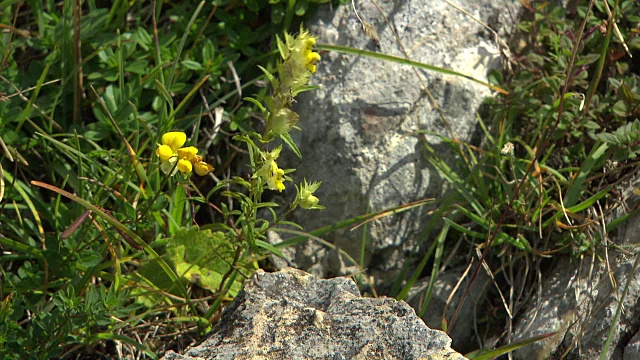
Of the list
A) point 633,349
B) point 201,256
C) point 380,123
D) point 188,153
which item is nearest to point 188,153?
point 188,153

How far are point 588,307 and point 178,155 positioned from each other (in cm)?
168

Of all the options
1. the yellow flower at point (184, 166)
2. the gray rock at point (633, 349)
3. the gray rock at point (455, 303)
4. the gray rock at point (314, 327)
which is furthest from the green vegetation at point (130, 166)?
the gray rock at point (633, 349)

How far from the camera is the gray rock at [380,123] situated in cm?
315

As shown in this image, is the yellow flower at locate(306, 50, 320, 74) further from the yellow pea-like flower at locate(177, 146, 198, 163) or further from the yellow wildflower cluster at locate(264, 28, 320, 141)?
the yellow pea-like flower at locate(177, 146, 198, 163)

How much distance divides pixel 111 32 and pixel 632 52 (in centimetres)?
241

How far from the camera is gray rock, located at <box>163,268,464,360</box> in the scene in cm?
219

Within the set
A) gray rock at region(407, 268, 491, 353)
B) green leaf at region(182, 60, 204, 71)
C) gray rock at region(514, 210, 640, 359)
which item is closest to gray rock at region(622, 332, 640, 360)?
gray rock at region(514, 210, 640, 359)

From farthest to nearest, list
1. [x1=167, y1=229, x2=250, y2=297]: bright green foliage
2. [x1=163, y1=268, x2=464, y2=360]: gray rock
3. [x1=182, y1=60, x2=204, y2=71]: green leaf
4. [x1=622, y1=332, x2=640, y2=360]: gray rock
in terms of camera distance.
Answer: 1. [x1=182, y1=60, x2=204, y2=71]: green leaf
2. [x1=167, y1=229, x2=250, y2=297]: bright green foliage
3. [x1=622, y1=332, x2=640, y2=360]: gray rock
4. [x1=163, y1=268, x2=464, y2=360]: gray rock

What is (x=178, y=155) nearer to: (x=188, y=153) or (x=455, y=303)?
(x=188, y=153)

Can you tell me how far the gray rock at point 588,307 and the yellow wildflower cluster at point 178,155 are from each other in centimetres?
144

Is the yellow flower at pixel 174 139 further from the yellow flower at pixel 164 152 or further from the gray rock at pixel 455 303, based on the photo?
the gray rock at pixel 455 303

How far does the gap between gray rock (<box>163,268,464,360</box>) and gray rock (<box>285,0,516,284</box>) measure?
0.69 meters

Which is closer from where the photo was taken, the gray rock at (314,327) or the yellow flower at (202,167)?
the gray rock at (314,327)

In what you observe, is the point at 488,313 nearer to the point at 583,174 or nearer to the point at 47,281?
the point at 583,174
